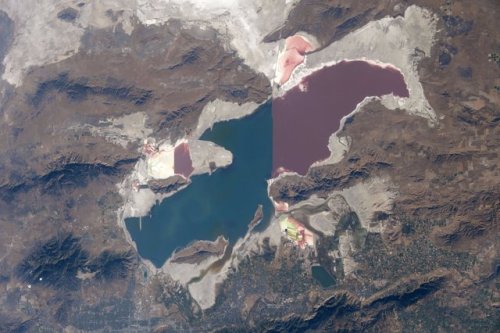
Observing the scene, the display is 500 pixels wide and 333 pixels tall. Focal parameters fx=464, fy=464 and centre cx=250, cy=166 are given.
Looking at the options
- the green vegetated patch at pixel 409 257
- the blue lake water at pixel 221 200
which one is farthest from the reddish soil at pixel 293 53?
the green vegetated patch at pixel 409 257

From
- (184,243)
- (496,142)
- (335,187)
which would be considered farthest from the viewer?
(184,243)

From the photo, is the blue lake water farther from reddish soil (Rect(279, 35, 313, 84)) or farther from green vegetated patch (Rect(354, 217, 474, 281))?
green vegetated patch (Rect(354, 217, 474, 281))

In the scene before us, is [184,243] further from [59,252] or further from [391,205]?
[391,205]

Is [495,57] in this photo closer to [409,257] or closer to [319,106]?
[319,106]

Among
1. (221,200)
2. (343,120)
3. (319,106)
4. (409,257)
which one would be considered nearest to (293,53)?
(319,106)

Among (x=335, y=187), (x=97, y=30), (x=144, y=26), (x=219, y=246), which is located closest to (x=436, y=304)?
(x=335, y=187)
